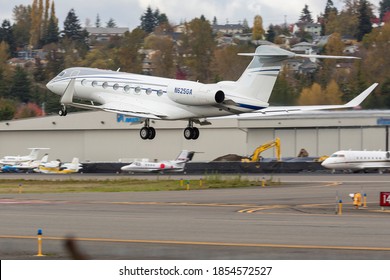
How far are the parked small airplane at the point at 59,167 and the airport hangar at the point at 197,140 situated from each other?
7.44 m

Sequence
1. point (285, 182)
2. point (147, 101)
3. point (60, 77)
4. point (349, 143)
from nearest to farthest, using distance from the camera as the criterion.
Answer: point (147, 101), point (60, 77), point (285, 182), point (349, 143)

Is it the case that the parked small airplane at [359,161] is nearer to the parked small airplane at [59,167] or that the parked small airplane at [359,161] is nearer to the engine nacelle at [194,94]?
the parked small airplane at [59,167]

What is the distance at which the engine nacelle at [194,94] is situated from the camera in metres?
46.5

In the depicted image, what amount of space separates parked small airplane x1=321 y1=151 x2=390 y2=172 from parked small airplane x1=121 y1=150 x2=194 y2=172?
1445 centimetres

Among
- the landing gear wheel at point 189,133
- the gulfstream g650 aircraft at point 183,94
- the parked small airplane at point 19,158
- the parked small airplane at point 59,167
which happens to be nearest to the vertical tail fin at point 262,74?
the gulfstream g650 aircraft at point 183,94

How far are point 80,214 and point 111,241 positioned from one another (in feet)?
38.3

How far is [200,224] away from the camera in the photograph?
129 feet

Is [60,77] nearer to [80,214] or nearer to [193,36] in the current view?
[80,214]

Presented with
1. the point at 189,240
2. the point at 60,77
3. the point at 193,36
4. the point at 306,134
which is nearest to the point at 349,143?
the point at 306,134

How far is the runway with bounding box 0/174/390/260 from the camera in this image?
30.3m

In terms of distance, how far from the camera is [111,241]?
109 ft

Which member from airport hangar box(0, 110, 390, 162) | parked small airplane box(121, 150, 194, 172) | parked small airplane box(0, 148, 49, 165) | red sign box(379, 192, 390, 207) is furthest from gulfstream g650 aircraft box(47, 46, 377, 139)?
parked small airplane box(0, 148, 49, 165)

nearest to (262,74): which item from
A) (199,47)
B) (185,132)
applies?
(185,132)

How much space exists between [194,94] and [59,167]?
48.8m
